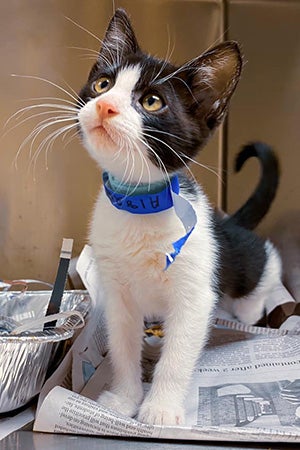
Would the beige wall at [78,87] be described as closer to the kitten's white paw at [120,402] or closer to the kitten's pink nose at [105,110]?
the kitten's white paw at [120,402]

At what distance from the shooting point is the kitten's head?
2.55 feet

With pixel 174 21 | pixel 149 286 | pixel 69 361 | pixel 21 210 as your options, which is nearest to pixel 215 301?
pixel 149 286

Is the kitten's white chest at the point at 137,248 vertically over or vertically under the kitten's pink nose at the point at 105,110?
under

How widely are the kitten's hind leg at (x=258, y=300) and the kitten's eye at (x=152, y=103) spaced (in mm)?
566

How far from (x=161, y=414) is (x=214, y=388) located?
0.14m

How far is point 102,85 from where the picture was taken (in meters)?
0.88

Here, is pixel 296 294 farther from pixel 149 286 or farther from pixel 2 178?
pixel 2 178

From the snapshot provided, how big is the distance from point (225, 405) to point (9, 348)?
1.05ft

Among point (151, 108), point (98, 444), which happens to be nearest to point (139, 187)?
point (151, 108)

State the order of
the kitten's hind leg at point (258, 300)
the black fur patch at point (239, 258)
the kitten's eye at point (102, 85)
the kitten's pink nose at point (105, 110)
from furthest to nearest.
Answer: the kitten's hind leg at point (258, 300)
the black fur patch at point (239, 258)
the kitten's eye at point (102, 85)
the kitten's pink nose at point (105, 110)

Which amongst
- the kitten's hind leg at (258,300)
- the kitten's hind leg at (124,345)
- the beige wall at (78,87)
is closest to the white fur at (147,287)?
the kitten's hind leg at (124,345)

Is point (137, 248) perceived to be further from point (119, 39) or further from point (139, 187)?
point (119, 39)

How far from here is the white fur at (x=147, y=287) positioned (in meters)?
0.84

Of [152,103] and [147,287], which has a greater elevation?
[152,103]
